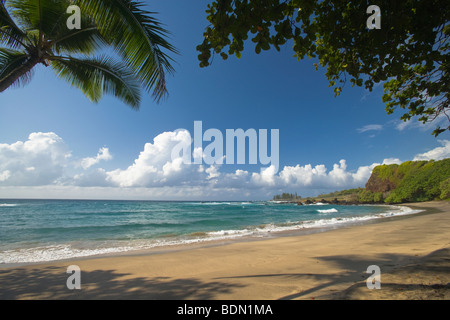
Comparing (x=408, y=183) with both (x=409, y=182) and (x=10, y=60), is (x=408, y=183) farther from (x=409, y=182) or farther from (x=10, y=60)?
(x=10, y=60)

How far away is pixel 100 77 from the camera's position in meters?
5.34

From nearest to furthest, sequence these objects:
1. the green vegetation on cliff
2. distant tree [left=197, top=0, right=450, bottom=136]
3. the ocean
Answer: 1. distant tree [left=197, top=0, right=450, bottom=136]
2. the ocean
3. the green vegetation on cliff

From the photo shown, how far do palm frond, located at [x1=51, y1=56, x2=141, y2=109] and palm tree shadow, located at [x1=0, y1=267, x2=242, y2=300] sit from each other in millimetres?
4851

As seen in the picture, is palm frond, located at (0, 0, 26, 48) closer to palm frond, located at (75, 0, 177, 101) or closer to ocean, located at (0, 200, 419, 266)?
palm frond, located at (75, 0, 177, 101)

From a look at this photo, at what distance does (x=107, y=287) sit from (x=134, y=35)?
579cm

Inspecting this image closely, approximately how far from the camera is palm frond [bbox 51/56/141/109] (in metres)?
5.07

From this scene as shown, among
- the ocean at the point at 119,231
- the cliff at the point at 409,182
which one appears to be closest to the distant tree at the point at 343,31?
the ocean at the point at 119,231

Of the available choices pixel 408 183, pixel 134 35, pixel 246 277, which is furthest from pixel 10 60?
pixel 408 183

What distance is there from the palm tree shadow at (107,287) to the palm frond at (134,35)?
4.40 metres

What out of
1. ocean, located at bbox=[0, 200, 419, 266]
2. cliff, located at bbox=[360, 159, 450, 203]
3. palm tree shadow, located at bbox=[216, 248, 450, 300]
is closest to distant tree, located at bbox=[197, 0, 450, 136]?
palm tree shadow, located at bbox=[216, 248, 450, 300]

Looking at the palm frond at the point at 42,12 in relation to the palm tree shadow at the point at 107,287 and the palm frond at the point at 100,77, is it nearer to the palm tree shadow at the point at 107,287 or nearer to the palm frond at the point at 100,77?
the palm frond at the point at 100,77
